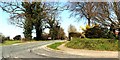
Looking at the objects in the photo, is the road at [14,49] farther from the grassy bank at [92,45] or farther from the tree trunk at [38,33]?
the grassy bank at [92,45]

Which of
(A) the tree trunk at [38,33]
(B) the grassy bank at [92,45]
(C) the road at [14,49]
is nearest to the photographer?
(C) the road at [14,49]

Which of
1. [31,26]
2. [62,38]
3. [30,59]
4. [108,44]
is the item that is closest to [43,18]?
[31,26]

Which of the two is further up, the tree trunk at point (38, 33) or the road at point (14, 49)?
the tree trunk at point (38, 33)

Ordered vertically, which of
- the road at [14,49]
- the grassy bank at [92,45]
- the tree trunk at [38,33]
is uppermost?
the tree trunk at [38,33]

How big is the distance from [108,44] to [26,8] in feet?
16.7

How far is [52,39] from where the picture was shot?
3.29 metres

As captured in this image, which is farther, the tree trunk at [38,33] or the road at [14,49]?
the tree trunk at [38,33]

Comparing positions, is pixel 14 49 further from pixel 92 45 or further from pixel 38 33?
pixel 92 45

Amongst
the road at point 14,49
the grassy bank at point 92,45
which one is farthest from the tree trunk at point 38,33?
the grassy bank at point 92,45

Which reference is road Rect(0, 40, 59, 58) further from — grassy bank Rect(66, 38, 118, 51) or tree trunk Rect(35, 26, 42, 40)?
grassy bank Rect(66, 38, 118, 51)

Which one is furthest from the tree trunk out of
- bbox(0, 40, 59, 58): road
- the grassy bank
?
the grassy bank

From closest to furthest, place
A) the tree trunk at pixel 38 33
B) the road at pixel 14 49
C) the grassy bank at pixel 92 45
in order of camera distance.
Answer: the road at pixel 14 49 < the tree trunk at pixel 38 33 < the grassy bank at pixel 92 45

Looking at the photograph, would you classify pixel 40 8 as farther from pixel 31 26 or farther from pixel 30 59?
pixel 30 59

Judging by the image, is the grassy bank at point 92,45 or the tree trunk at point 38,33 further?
the grassy bank at point 92,45
